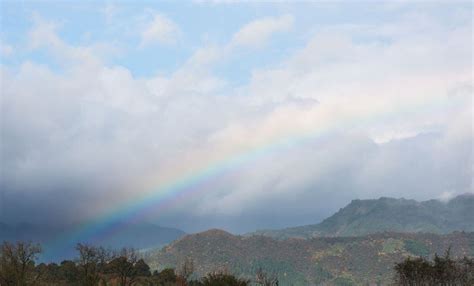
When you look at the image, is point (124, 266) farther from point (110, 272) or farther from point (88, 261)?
point (110, 272)

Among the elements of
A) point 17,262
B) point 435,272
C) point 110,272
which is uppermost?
point 17,262

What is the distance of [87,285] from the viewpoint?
13125 cm

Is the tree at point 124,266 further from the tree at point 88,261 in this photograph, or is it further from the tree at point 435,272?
the tree at point 435,272

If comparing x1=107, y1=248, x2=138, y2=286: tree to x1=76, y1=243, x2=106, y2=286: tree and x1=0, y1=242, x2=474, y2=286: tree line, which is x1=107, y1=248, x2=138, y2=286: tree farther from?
x1=76, y1=243, x2=106, y2=286: tree

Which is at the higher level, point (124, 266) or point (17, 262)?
point (17, 262)

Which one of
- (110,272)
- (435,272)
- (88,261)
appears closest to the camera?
(88,261)

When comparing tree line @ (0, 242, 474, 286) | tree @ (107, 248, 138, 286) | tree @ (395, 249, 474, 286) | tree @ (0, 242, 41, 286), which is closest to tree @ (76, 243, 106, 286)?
tree line @ (0, 242, 474, 286)

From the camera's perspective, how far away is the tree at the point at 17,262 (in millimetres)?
114625

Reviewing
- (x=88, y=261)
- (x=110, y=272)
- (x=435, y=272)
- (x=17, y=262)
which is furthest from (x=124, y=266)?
(x=435, y=272)

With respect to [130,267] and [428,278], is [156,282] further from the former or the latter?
[428,278]

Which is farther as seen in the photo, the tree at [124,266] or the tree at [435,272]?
the tree at [124,266]

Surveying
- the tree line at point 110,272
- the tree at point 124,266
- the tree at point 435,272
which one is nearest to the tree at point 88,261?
the tree line at point 110,272

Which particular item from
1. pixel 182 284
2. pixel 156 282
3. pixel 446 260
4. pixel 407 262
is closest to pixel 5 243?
pixel 182 284

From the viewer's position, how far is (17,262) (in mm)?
120875
